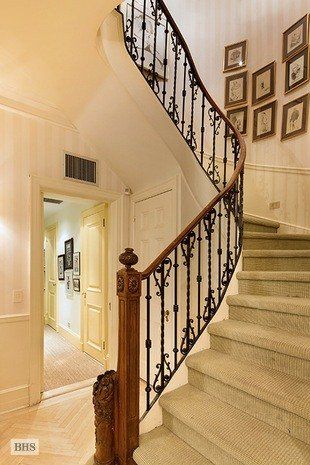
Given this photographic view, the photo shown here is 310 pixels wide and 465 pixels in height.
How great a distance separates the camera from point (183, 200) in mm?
3154

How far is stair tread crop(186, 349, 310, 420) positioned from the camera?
143 centimetres

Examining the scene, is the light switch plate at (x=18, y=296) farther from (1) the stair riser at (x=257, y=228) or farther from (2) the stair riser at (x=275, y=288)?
(1) the stair riser at (x=257, y=228)

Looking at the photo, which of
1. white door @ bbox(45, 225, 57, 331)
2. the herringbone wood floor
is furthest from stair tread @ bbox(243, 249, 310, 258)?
white door @ bbox(45, 225, 57, 331)

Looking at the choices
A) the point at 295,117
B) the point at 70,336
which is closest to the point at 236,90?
the point at 295,117

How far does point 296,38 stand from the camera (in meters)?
3.50

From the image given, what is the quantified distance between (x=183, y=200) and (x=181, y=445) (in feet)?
7.25

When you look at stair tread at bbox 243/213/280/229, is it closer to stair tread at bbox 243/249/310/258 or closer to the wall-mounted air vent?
stair tread at bbox 243/249/310/258

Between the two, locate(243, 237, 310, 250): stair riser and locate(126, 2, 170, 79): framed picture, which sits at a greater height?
locate(126, 2, 170, 79): framed picture

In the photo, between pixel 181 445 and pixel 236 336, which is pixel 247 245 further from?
pixel 181 445

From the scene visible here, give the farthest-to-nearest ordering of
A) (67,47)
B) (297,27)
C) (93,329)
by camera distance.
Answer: (93,329)
(297,27)
(67,47)

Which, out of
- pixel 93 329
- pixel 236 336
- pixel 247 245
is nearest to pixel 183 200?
pixel 247 245

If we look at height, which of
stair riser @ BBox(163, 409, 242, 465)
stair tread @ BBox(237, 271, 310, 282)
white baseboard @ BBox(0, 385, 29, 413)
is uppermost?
stair tread @ BBox(237, 271, 310, 282)

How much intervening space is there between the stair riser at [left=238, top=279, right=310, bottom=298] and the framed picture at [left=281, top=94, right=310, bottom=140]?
2.23 metres

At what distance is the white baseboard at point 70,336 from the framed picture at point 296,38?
513 cm
